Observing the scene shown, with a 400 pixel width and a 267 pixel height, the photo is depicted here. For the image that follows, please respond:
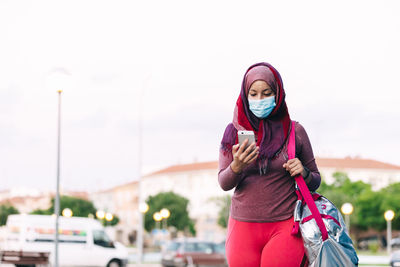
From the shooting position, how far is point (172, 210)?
297 feet

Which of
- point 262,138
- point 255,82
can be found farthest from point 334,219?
point 255,82

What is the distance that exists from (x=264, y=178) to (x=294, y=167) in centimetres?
16

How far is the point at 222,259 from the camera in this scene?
2805 cm

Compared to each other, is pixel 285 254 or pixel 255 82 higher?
pixel 255 82

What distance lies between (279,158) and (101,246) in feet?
80.7

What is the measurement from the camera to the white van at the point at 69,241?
2639 cm

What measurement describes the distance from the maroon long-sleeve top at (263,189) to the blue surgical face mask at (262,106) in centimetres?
19

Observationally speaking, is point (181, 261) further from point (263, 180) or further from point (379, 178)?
point (379, 178)

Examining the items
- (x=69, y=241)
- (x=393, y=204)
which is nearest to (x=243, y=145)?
(x=69, y=241)

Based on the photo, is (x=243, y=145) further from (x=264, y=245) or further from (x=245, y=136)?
(x=264, y=245)

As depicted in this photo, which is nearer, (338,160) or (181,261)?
(181,261)

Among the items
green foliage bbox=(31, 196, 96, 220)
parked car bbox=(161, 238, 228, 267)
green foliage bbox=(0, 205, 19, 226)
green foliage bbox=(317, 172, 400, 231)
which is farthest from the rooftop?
parked car bbox=(161, 238, 228, 267)

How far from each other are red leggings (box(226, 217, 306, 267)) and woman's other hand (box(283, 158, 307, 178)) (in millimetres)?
221

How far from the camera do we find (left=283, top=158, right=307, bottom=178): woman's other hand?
317 cm
